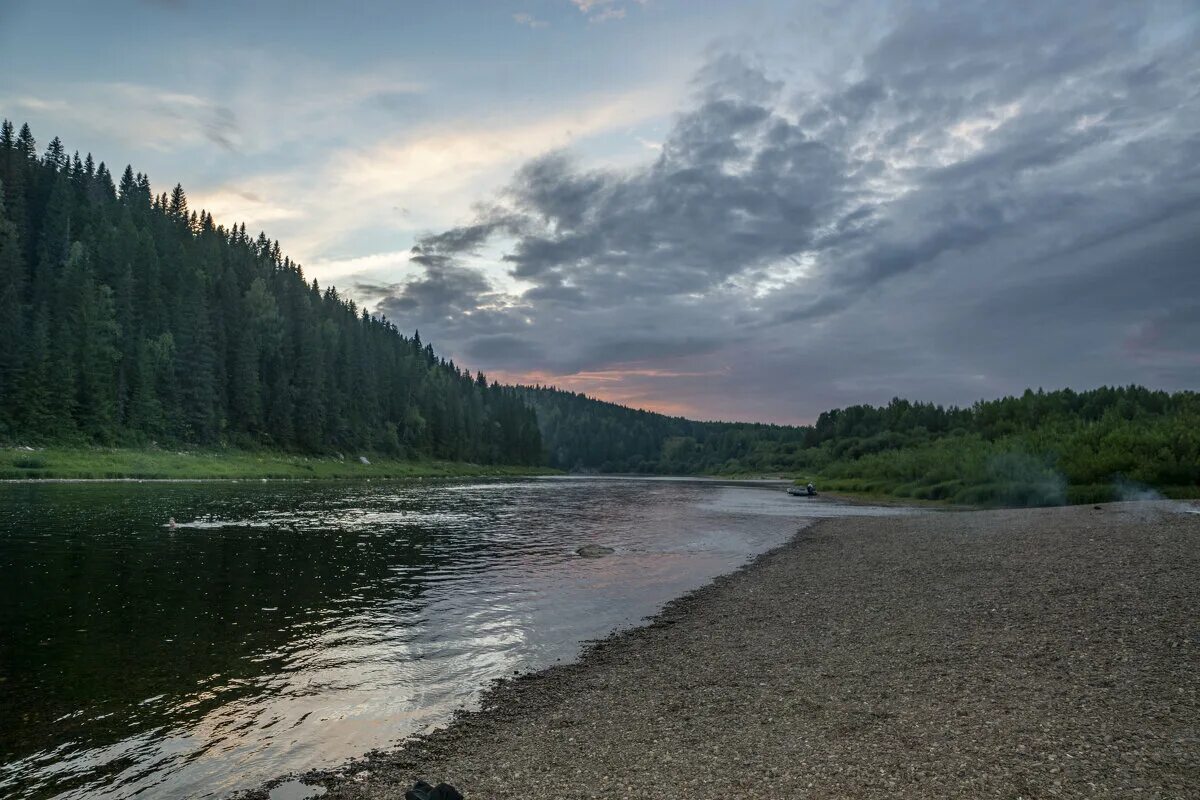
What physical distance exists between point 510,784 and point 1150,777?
8.95 meters

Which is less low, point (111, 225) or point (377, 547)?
point (111, 225)

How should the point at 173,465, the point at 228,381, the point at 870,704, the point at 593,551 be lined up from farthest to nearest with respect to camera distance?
the point at 228,381 < the point at 173,465 < the point at 593,551 < the point at 870,704

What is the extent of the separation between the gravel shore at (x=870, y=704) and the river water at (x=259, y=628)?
6.51 feet

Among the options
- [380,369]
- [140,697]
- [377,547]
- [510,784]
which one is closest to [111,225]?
[380,369]

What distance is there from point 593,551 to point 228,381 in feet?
381

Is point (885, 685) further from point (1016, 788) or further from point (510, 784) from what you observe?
point (510, 784)

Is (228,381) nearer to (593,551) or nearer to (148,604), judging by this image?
(593,551)

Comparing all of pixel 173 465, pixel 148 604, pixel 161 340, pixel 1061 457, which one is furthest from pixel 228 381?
pixel 1061 457

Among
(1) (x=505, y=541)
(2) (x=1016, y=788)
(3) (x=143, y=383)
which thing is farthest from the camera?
(3) (x=143, y=383)

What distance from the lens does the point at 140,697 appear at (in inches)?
529

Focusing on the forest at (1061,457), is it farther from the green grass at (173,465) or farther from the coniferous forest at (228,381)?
the green grass at (173,465)

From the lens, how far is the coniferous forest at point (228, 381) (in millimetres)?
71500

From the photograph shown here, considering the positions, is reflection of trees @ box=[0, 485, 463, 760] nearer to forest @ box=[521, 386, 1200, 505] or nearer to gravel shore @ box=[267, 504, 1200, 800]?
gravel shore @ box=[267, 504, 1200, 800]

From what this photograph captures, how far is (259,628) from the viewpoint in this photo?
1905 centimetres
